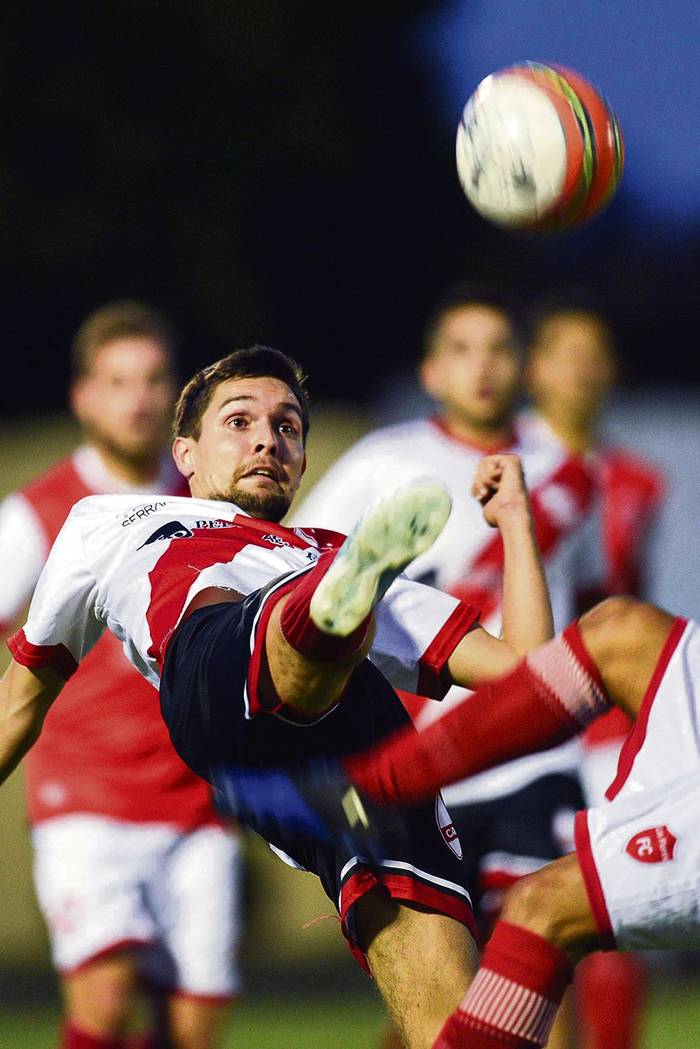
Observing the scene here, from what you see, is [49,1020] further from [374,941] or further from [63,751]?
[374,941]

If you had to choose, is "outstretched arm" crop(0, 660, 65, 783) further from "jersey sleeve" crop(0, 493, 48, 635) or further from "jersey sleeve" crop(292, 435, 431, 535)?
"jersey sleeve" crop(292, 435, 431, 535)

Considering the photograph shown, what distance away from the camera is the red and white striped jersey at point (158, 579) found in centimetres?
432

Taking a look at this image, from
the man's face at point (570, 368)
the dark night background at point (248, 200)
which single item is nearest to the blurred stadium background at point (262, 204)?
the dark night background at point (248, 200)

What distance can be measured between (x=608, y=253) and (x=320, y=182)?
229 cm

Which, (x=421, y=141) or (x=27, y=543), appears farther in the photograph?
(x=421, y=141)

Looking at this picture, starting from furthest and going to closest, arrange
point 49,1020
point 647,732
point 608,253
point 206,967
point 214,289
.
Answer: point 608,253, point 214,289, point 49,1020, point 206,967, point 647,732

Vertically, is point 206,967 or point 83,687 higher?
point 83,687

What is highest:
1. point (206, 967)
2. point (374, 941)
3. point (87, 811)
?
point (374, 941)

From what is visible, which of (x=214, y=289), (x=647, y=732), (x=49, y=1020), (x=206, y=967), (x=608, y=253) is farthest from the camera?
(x=608, y=253)

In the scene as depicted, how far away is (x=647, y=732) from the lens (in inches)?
154

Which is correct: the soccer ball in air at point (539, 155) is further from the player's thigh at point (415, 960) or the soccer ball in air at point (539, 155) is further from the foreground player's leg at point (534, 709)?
the player's thigh at point (415, 960)

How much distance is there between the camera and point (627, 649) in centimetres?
391

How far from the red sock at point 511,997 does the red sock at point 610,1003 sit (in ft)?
8.13

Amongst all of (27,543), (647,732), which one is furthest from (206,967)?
(647,732)
